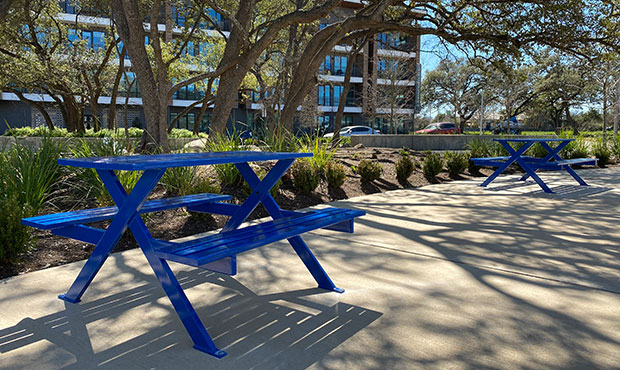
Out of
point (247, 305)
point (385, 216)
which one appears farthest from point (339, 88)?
point (247, 305)

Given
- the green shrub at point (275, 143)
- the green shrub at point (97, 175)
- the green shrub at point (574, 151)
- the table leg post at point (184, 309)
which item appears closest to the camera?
the table leg post at point (184, 309)

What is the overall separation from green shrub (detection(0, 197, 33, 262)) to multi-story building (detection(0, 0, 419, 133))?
1175 inches

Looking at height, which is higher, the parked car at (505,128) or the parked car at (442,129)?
the parked car at (505,128)

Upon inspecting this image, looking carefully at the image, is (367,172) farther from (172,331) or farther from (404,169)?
(172,331)

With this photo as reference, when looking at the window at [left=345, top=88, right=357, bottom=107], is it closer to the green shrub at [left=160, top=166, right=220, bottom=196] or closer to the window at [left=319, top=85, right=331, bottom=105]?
the window at [left=319, top=85, right=331, bottom=105]

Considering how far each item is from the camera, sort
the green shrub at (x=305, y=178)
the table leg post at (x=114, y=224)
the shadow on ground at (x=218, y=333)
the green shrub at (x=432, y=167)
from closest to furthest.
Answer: the shadow on ground at (x=218, y=333) → the table leg post at (x=114, y=224) → the green shrub at (x=305, y=178) → the green shrub at (x=432, y=167)

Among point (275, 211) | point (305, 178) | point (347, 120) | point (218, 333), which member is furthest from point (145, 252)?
point (347, 120)

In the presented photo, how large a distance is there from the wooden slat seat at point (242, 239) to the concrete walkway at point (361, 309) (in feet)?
1.69

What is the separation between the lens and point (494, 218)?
6.43 m

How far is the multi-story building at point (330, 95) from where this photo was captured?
37.5 m

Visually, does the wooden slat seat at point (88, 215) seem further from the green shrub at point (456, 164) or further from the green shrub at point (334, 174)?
the green shrub at point (456, 164)

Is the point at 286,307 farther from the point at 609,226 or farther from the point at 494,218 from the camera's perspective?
the point at 609,226

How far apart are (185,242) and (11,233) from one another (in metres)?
2.00

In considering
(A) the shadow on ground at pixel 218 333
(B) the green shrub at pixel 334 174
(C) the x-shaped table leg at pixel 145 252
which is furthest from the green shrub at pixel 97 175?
(B) the green shrub at pixel 334 174
